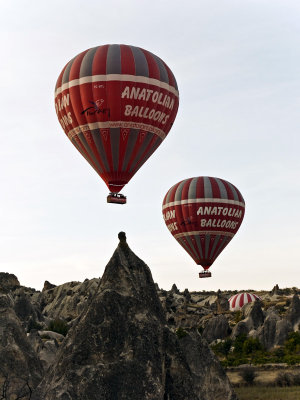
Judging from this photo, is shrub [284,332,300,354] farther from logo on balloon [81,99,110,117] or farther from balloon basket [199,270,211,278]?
logo on balloon [81,99,110,117]

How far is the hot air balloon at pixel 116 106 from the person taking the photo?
3819cm

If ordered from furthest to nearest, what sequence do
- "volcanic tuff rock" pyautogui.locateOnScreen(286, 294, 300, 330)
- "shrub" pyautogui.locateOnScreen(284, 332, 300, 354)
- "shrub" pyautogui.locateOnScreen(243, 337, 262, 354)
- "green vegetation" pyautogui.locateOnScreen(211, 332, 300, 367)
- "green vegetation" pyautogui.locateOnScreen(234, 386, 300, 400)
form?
"volcanic tuff rock" pyautogui.locateOnScreen(286, 294, 300, 330), "shrub" pyautogui.locateOnScreen(243, 337, 262, 354), "shrub" pyautogui.locateOnScreen(284, 332, 300, 354), "green vegetation" pyautogui.locateOnScreen(211, 332, 300, 367), "green vegetation" pyautogui.locateOnScreen(234, 386, 300, 400)

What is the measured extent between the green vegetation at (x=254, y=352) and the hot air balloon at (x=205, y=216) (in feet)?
36.3

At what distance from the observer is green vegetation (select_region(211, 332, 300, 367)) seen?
153 feet

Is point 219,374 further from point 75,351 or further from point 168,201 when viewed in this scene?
point 168,201

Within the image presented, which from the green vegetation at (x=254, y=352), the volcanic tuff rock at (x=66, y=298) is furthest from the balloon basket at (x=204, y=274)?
the volcanic tuff rock at (x=66, y=298)

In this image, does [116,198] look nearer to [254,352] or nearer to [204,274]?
[254,352]

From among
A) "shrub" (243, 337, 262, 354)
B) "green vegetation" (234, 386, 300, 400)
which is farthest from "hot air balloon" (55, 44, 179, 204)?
"shrub" (243, 337, 262, 354)

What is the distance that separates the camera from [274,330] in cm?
5684

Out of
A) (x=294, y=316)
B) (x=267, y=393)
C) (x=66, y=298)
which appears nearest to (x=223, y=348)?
(x=294, y=316)

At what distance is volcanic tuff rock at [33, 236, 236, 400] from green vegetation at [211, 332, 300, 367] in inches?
1156

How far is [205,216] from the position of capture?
61.1 m

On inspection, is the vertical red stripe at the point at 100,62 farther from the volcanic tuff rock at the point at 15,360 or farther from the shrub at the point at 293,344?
the shrub at the point at 293,344

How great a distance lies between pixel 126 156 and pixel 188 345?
1729 centimetres
